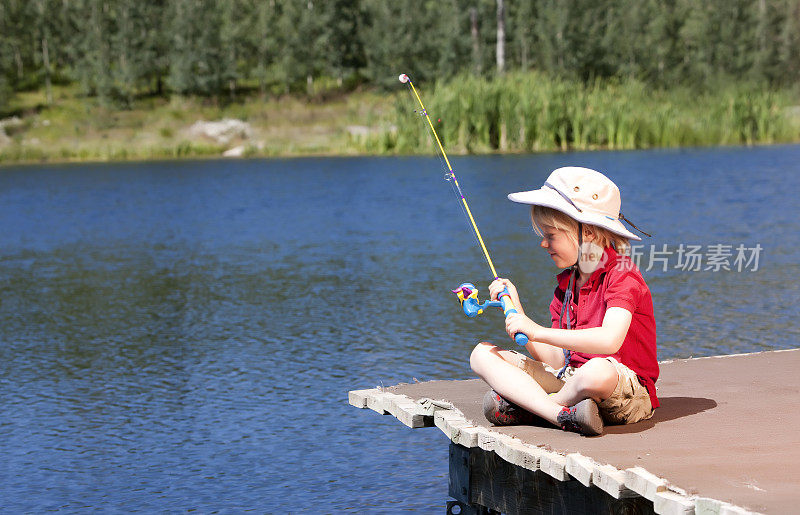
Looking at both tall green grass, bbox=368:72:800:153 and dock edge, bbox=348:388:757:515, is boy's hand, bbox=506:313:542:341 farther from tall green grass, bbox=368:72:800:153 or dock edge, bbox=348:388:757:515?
tall green grass, bbox=368:72:800:153

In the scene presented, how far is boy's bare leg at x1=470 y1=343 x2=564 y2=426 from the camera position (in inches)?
203

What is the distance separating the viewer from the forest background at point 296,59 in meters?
Result: 60.8

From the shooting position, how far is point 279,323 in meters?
11.2

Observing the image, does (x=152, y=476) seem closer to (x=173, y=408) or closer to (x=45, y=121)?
(x=173, y=408)

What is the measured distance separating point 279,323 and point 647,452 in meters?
6.76

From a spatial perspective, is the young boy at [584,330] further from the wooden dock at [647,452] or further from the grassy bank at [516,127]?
the grassy bank at [516,127]

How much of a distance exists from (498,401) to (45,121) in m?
63.3

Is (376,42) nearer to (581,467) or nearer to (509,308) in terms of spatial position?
(509,308)

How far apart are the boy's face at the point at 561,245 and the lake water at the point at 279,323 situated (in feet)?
5.35

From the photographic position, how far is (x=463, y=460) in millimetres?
5527

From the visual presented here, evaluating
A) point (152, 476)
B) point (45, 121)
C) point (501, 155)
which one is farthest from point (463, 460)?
point (45, 121)

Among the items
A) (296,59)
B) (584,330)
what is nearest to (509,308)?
(584,330)

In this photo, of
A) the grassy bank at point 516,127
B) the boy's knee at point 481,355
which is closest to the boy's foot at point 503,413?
the boy's knee at point 481,355

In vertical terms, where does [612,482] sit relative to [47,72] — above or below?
above
